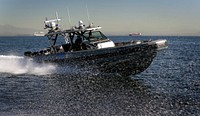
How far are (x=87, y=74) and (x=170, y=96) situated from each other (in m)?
6.91

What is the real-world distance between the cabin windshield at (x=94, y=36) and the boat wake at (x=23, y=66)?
137 inches

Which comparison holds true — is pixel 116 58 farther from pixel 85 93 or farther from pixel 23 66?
pixel 23 66

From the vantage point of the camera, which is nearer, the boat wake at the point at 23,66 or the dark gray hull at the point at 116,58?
the dark gray hull at the point at 116,58

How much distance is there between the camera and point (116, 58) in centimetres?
1950

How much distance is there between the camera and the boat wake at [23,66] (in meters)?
23.3

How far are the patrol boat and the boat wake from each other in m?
0.80

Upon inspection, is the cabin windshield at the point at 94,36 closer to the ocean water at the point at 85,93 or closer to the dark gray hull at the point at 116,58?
the dark gray hull at the point at 116,58

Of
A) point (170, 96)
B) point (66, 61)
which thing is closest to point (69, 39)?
point (66, 61)

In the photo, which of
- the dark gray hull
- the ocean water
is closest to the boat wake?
the ocean water

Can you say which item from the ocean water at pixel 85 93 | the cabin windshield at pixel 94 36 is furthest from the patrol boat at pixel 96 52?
the ocean water at pixel 85 93

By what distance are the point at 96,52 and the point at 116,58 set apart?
4.29 feet

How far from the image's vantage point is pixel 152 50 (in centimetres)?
1892

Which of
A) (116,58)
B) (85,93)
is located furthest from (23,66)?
(85,93)

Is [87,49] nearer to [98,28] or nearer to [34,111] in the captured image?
[98,28]
